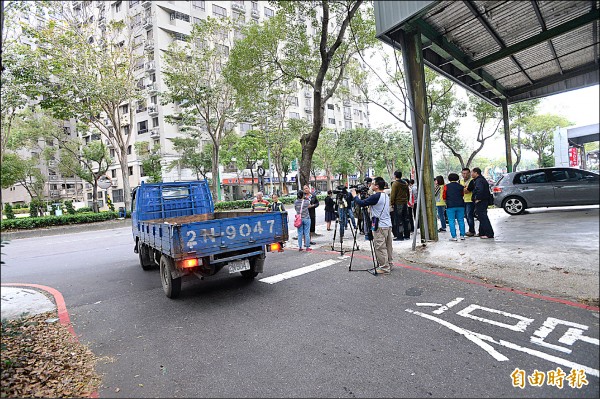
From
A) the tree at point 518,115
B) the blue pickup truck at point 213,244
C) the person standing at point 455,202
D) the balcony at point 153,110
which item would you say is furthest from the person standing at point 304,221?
the balcony at point 153,110

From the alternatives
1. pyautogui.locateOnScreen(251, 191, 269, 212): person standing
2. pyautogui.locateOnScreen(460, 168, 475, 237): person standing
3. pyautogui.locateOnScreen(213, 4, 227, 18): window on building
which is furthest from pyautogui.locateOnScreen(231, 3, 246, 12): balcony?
pyautogui.locateOnScreen(460, 168, 475, 237): person standing

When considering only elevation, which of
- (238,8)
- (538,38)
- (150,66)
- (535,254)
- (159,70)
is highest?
(150,66)

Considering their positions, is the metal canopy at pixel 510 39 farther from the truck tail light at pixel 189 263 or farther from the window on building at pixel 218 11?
the window on building at pixel 218 11

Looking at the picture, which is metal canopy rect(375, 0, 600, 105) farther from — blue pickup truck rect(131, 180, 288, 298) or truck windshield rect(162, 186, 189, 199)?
truck windshield rect(162, 186, 189, 199)

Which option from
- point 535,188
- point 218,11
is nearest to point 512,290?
point 535,188

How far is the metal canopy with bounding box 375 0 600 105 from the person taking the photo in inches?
104

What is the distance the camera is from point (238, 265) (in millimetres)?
5117

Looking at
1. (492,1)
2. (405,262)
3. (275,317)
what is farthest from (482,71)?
(275,317)

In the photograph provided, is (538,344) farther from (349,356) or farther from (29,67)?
(29,67)

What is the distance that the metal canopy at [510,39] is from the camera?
2.65 meters

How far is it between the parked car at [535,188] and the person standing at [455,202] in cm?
144

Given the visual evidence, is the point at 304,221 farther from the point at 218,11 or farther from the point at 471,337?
the point at 218,11

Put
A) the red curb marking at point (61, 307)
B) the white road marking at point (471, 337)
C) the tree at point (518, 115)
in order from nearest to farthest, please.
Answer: the white road marking at point (471, 337) < the red curb marking at point (61, 307) < the tree at point (518, 115)

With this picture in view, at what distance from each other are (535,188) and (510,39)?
11.6 feet
